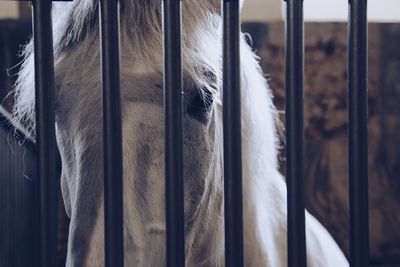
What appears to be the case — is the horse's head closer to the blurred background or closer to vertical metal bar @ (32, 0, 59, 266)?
vertical metal bar @ (32, 0, 59, 266)

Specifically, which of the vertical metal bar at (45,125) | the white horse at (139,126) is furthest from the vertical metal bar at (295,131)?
the white horse at (139,126)

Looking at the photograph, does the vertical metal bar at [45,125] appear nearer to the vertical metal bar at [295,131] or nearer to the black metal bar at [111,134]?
the black metal bar at [111,134]

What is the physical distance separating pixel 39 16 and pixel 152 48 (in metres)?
0.33

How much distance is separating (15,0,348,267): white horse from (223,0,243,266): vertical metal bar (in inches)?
9.6

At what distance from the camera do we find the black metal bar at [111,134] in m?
0.35

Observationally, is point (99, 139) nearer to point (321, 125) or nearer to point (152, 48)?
point (152, 48)

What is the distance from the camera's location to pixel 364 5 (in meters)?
0.37

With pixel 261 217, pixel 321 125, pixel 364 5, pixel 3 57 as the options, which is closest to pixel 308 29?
pixel 321 125

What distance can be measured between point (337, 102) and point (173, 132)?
2.39 meters

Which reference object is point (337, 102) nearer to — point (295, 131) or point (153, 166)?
point (153, 166)

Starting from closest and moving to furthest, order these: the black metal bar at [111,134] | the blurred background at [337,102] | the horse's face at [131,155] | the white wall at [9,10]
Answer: the black metal bar at [111,134]
the horse's face at [131,155]
the white wall at [9,10]
the blurred background at [337,102]

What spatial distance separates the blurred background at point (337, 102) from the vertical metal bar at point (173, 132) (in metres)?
2.13

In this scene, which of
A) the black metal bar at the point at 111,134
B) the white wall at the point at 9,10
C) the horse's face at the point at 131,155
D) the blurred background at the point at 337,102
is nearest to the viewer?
the black metal bar at the point at 111,134

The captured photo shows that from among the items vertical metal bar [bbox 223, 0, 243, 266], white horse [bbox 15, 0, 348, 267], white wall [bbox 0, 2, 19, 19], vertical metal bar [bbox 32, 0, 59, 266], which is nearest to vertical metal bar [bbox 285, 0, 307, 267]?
vertical metal bar [bbox 223, 0, 243, 266]
